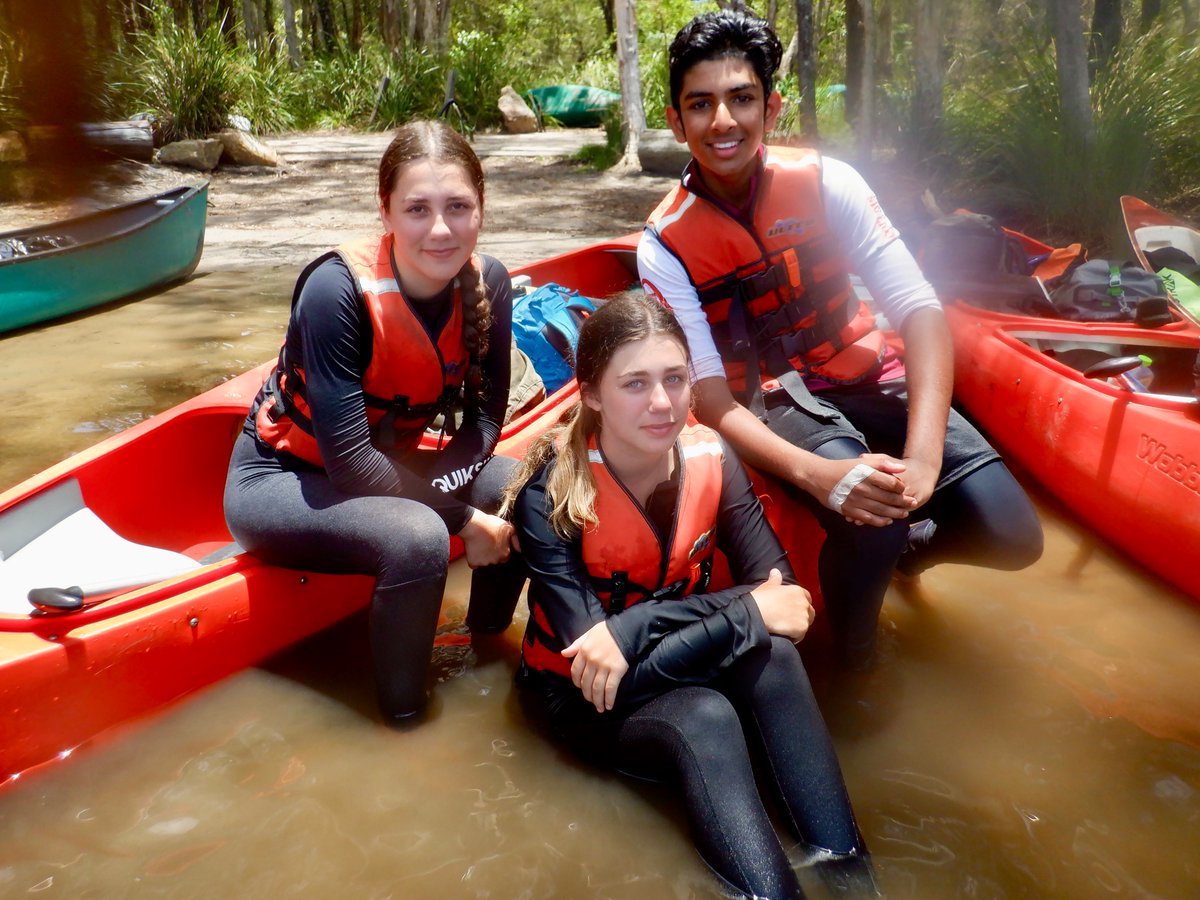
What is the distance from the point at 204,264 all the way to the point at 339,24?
64.3ft

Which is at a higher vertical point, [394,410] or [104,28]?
[104,28]

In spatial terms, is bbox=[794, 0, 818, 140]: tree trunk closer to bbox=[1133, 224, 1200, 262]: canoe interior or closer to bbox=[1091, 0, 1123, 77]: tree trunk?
bbox=[1091, 0, 1123, 77]: tree trunk

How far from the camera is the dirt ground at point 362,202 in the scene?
775cm

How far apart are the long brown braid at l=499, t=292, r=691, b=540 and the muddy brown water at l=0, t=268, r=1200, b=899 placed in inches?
23.8

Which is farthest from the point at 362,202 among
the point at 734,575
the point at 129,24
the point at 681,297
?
the point at 129,24

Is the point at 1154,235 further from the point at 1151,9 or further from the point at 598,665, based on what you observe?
the point at 1151,9

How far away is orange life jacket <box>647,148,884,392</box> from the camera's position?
2408 mm

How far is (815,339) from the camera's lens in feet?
→ 8.07

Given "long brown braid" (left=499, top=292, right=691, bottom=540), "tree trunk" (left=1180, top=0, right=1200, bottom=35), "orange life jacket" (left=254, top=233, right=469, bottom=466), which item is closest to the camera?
"long brown braid" (left=499, top=292, right=691, bottom=540)

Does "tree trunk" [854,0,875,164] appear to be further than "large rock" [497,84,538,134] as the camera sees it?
No

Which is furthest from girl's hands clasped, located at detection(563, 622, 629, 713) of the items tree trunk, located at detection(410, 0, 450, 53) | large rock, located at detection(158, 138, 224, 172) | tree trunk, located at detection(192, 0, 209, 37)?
tree trunk, located at detection(410, 0, 450, 53)

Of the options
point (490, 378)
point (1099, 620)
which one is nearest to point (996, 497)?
point (1099, 620)

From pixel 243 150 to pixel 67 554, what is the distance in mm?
9752

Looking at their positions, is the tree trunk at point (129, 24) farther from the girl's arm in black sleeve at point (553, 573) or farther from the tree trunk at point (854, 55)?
the tree trunk at point (854, 55)
